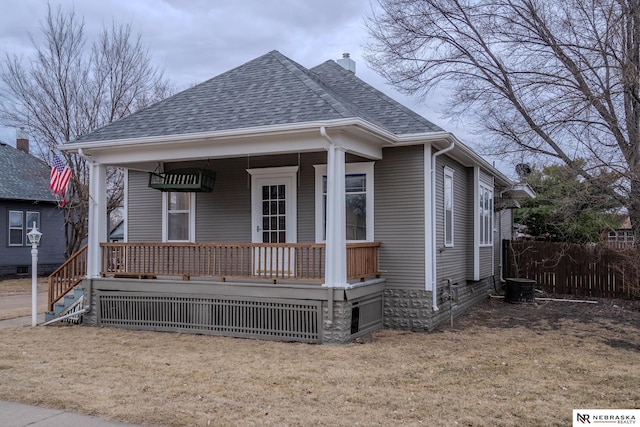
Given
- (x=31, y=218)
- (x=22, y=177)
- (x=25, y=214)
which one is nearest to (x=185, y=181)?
(x=25, y=214)

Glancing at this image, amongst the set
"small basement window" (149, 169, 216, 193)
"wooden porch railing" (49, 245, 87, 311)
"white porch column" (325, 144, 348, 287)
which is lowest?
"wooden porch railing" (49, 245, 87, 311)

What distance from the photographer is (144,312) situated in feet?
33.7

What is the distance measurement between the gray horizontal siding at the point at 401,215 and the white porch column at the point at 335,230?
1.78m

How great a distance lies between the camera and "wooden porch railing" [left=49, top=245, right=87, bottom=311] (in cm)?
1116

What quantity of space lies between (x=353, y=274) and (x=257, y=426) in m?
4.50

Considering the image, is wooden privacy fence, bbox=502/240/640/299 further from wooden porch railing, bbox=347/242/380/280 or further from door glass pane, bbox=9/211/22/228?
door glass pane, bbox=9/211/22/228

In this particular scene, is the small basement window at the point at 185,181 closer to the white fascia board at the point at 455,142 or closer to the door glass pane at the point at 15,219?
the white fascia board at the point at 455,142

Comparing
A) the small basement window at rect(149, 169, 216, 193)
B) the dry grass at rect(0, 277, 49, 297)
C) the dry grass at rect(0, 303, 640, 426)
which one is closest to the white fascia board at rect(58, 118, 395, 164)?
the small basement window at rect(149, 169, 216, 193)

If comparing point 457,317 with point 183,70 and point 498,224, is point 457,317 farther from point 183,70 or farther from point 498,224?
point 183,70

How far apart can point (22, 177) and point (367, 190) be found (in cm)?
1907

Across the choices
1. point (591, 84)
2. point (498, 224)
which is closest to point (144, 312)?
point (591, 84)

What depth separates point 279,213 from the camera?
11102 mm

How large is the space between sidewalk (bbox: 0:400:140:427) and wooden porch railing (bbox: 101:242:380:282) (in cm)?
438

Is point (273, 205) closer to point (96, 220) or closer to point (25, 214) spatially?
point (96, 220)
